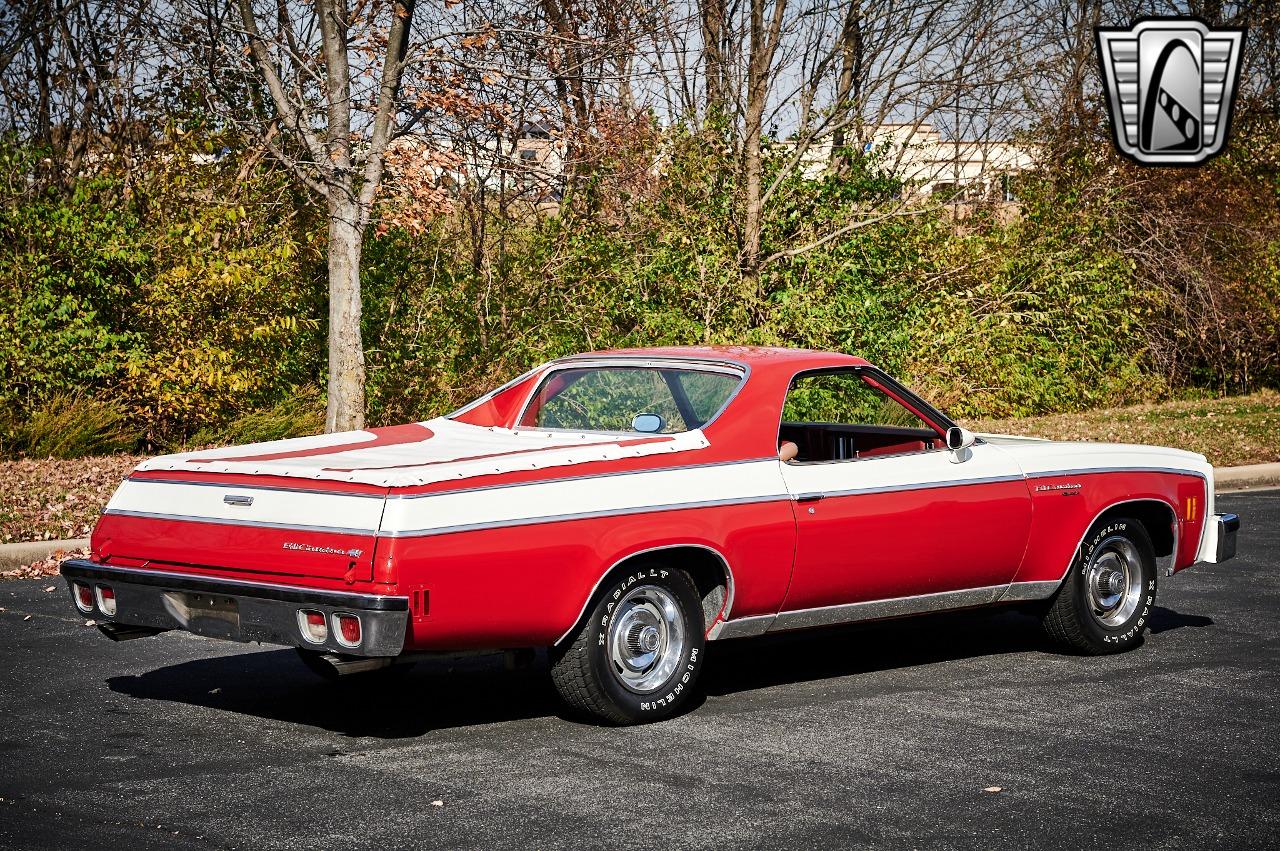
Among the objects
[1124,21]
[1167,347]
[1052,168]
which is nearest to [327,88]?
[1052,168]

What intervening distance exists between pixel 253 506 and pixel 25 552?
→ 231 inches

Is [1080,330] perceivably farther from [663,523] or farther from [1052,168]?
[663,523]

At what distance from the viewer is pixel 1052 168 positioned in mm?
24906

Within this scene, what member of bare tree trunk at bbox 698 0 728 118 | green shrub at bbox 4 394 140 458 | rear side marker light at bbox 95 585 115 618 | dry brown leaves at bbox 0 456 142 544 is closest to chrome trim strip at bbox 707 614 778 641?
rear side marker light at bbox 95 585 115 618

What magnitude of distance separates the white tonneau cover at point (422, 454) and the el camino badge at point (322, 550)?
0.27m

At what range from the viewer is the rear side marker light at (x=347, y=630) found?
5.83 meters

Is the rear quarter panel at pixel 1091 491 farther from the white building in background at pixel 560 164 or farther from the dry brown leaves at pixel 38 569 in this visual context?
the white building in background at pixel 560 164

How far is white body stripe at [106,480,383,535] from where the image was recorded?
19.5ft

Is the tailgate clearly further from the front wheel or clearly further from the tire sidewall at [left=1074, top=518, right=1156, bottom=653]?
the tire sidewall at [left=1074, top=518, right=1156, bottom=653]

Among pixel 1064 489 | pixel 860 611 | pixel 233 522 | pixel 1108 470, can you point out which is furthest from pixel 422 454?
pixel 1108 470

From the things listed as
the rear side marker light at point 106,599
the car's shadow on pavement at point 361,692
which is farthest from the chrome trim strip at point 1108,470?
the rear side marker light at point 106,599

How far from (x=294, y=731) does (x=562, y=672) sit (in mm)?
1124

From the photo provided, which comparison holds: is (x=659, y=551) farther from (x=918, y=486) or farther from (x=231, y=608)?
(x=231, y=608)

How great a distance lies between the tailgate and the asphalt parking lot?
73 centimetres
